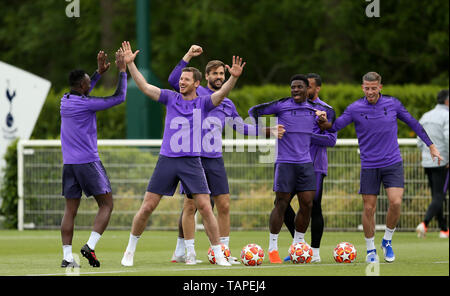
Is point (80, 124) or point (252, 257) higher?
point (80, 124)

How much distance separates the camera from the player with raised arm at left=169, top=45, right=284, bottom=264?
12.5m

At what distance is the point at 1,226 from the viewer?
63.9ft

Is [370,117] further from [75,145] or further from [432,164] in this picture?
[432,164]

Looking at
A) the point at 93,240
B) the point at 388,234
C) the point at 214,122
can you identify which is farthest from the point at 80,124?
the point at 388,234

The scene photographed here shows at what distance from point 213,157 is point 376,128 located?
1.95 m

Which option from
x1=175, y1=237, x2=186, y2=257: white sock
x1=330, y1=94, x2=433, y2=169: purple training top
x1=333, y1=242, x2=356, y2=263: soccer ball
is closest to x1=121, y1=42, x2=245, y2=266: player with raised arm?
x1=175, y1=237, x2=186, y2=257: white sock

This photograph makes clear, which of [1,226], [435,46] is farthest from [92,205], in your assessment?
[435,46]

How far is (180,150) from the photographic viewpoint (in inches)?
465

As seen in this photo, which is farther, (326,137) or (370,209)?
(326,137)

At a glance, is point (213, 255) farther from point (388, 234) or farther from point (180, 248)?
point (388, 234)

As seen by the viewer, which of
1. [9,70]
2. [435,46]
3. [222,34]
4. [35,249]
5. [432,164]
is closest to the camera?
[35,249]

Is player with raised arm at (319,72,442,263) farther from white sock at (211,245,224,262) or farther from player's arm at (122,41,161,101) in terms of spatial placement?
player's arm at (122,41,161,101)

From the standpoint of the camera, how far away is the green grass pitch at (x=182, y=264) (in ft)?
37.2

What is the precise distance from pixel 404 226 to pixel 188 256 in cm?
712
